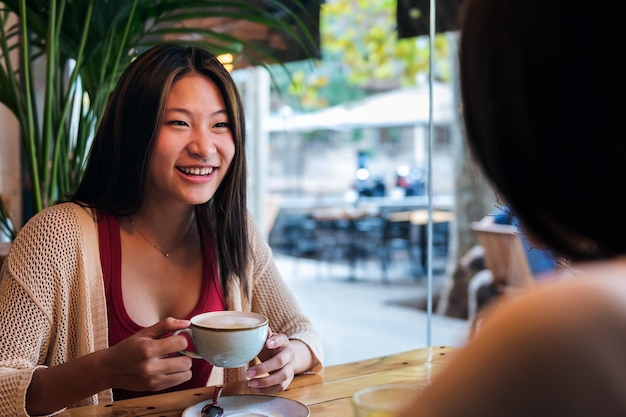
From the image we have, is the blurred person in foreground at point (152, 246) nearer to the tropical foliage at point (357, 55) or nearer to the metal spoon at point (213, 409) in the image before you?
the metal spoon at point (213, 409)

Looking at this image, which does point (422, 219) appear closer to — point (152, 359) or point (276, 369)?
point (276, 369)

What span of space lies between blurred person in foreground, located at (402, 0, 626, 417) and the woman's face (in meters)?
1.00

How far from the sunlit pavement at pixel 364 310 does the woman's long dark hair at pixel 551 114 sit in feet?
11.6

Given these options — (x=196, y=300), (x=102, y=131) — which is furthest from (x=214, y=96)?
(x=196, y=300)

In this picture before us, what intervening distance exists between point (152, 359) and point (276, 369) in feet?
0.88

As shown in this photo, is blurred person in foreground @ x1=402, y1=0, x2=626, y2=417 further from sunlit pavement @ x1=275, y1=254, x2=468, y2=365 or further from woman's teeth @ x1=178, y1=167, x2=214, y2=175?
sunlit pavement @ x1=275, y1=254, x2=468, y2=365

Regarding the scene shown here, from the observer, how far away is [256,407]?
1189mm

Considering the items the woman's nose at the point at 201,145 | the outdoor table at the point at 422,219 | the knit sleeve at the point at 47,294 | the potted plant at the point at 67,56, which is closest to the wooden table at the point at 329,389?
the knit sleeve at the point at 47,294

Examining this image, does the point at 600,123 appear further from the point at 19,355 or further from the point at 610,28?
the point at 19,355

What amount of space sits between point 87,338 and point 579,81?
1189 millimetres

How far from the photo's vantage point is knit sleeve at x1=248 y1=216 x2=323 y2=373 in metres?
1.63

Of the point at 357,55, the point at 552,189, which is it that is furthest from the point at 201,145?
the point at 357,55

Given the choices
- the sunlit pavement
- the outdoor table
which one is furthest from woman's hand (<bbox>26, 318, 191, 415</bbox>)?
the outdoor table

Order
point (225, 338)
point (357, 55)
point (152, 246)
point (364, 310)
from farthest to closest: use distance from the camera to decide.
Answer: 1. point (357, 55)
2. point (364, 310)
3. point (152, 246)
4. point (225, 338)
